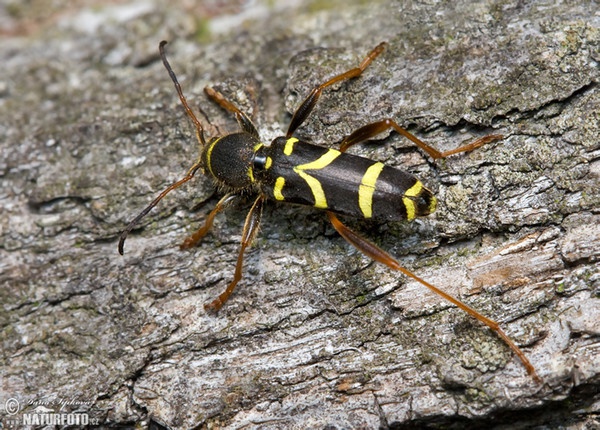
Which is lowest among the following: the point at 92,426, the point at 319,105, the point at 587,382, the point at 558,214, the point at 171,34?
the point at 92,426

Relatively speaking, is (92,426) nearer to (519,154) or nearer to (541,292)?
(541,292)

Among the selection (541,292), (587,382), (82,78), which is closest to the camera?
(587,382)

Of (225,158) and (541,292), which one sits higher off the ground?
(225,158)

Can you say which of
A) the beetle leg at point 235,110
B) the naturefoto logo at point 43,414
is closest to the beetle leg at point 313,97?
the beetle leg at point 235,110

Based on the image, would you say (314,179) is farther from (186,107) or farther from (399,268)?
(186,107)

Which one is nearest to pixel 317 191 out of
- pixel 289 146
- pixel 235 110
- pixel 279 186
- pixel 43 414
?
pixel 279 186

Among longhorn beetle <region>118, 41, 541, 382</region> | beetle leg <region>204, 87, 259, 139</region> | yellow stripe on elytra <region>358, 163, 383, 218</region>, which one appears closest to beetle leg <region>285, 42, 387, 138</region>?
longhorn beetle <region>118, 41, 541, 382</region>

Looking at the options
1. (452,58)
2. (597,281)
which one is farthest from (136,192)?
(597,281)

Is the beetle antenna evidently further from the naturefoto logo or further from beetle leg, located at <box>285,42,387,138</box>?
the naturefoto logo
